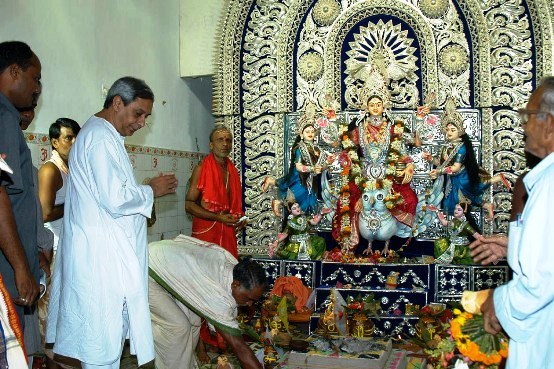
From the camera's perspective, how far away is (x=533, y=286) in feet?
7.80

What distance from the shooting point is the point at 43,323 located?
507cm

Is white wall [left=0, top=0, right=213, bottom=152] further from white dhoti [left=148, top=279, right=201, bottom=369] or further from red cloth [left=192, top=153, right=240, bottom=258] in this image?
white dhoti [left=148, top=279, right=201, bottom=369]

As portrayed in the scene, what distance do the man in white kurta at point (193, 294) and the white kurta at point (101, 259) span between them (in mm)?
643

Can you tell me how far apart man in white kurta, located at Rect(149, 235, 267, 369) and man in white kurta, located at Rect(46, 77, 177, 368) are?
2.12 ft

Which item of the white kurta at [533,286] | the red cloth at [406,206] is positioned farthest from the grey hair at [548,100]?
the red cloth at [406,206]

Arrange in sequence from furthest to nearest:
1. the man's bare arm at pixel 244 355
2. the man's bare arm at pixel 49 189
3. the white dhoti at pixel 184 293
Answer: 1. the man's bare arm at pixel 49 189
2. the white dhoti at pixel 184 293
3. the man's bare arm at pixel 244 355

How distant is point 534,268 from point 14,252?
2.24 m

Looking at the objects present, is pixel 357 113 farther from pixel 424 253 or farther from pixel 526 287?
pixel 526 287

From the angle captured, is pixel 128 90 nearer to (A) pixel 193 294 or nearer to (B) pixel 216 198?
(A) pixel 193 294

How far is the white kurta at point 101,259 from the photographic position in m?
3.42

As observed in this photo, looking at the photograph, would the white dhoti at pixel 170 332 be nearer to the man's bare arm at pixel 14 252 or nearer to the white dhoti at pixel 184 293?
the white dhoti at pixel 184 293

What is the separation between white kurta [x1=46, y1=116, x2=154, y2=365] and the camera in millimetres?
3416

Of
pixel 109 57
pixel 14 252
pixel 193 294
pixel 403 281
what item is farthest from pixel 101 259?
pixel 403 281

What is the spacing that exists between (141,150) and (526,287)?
5.81 metres
